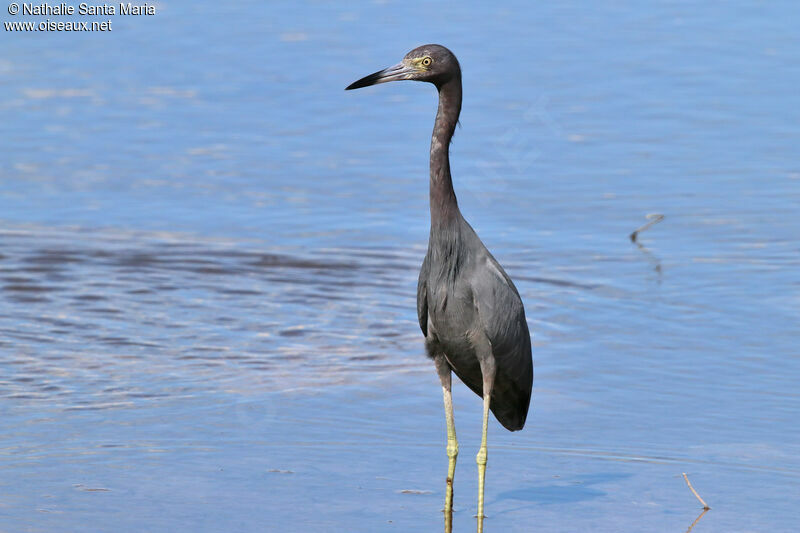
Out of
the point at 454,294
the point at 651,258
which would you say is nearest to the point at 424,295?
the point at 454,294

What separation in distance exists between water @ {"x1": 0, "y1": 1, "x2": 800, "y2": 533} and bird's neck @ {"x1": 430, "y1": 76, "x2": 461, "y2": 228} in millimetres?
1373

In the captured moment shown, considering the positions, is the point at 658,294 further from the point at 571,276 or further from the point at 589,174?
the point at 589,174

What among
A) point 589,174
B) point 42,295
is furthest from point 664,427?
point 589,174

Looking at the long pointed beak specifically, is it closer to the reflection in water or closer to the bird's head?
the bird's head

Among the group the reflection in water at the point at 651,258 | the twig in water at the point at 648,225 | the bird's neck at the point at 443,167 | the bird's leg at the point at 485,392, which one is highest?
the bird's neck at the point at 443,167

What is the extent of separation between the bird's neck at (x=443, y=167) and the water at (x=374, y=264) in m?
1.37

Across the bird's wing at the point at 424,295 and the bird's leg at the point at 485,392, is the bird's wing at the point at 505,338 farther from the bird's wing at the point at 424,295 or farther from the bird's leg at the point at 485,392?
the bird's wing at the point at 424,295

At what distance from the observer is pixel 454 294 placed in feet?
22.6

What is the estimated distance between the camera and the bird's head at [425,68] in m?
7.02

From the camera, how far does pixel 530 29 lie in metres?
18.8

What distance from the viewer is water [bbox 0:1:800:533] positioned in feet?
23.7

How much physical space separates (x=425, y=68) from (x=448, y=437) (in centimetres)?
182

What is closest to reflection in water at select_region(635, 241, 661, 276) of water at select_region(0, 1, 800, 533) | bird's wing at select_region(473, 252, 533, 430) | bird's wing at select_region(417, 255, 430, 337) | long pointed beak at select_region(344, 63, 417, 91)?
water at select_region(0, 1, 800, 533)

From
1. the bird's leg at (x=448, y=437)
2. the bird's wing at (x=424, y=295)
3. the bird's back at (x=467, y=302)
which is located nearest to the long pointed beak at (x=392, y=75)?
the bird's back at (x=467, y=302)
